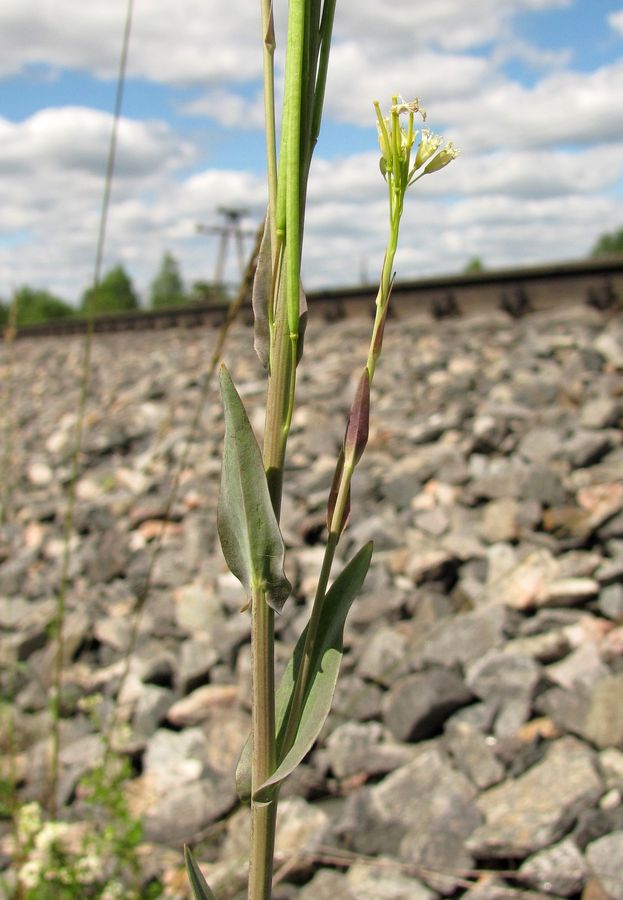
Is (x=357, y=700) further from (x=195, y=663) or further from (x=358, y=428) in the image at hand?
(x=358, y=428)

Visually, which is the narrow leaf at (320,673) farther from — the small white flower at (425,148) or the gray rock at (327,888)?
the gray rock at (327,888)

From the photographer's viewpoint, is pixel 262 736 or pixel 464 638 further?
pixel 464 638

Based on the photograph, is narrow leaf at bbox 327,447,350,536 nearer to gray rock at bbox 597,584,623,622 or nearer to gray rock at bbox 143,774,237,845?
gray rock at bbox 143,774,237,845

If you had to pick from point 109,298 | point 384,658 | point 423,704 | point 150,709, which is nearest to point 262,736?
point 423,704

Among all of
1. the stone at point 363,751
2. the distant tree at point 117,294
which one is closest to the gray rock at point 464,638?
the stone at point 363,751

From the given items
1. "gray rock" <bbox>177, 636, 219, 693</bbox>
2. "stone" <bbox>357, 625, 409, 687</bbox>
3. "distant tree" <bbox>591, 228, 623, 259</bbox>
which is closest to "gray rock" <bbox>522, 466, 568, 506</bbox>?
"stone" <bbox>357, 625, 409, 687</bbox>

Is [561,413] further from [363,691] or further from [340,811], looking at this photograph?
[340,811]
